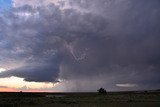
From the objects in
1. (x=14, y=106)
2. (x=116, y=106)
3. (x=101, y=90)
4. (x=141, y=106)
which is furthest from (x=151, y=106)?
(x=101, y=90)

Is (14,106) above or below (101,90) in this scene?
below

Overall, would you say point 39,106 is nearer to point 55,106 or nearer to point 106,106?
point 55,106

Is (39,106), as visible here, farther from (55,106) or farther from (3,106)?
(3,106)

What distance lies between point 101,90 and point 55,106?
99.6 metres

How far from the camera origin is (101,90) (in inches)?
6024

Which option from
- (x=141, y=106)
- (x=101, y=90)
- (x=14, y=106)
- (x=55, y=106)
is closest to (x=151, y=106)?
(x=141, y=106)

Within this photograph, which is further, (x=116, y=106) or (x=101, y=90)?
(x=101, y=90)

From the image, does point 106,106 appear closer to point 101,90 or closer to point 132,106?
point 132,106

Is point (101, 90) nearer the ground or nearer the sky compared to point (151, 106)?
nearer the sky

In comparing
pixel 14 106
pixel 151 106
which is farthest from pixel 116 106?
pixel 14 106

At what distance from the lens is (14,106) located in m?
53.1

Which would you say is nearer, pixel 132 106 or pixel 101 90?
pixel 132 106

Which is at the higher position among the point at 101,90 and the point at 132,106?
the point at 101,90

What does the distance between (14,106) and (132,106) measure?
21921mm
